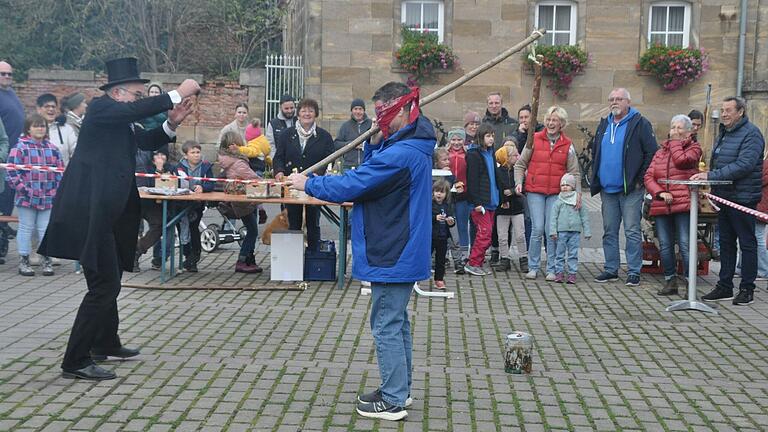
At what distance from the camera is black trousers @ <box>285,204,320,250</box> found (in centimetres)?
1134

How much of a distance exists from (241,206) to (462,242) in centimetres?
256

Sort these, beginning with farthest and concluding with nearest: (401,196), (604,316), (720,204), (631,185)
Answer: (631,185), (720,204), (604,316), (401,196)

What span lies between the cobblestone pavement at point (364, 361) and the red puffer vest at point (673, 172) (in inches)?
36.4

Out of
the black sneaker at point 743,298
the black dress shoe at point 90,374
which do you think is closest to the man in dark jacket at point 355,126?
the black sneaker at point 743,298

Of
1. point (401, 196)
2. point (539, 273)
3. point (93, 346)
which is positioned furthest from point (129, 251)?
point (539, 273)

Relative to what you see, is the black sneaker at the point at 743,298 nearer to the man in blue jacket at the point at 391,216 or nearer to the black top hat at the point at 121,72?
the man in blue jacket at the point at 391,216

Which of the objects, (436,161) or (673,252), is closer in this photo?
(673,252)

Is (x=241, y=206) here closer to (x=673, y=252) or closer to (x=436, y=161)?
(x=436, y=161)

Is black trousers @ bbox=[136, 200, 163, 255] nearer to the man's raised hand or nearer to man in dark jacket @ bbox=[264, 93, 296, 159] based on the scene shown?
man in dark jacket @ bbox=[264, 93, 296, 159]

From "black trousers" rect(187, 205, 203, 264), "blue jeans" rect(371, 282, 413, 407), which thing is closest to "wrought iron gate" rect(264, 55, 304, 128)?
"black trousers" rect(187, 205, 203, 264)

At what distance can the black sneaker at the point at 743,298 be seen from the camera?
1003 cm

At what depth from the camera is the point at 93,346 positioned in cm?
730

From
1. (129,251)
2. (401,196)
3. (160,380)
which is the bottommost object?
(160,380)

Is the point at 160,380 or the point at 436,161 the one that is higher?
the point at 436,161
